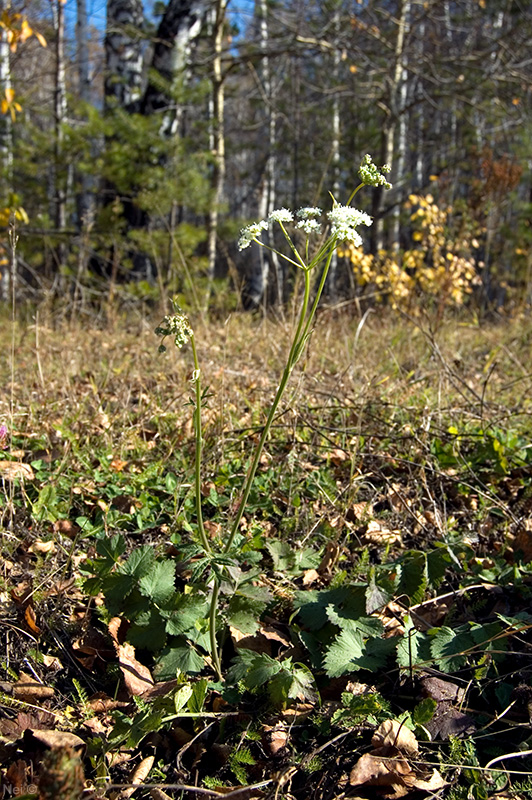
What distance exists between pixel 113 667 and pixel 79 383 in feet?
6.17

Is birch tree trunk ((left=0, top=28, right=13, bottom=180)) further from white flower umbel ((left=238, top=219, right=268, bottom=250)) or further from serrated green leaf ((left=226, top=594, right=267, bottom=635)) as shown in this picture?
serrated green leaf ((left=226, top=594, right=267, bottom=635))

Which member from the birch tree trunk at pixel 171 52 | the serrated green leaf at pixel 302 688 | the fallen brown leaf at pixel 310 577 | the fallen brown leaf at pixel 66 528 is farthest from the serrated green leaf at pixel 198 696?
the birch tree trunk at pixel 171 52

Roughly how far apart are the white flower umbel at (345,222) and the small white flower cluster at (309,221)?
5cm

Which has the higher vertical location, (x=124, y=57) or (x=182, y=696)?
(x=124, y=57)

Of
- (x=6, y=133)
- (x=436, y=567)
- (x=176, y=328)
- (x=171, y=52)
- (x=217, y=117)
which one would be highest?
(x=171, y=52)

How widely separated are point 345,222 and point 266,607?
1074mm

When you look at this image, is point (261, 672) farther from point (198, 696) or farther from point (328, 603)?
point (328, 603)

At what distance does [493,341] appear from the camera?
4988 mm

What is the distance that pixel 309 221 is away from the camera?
4.37ft

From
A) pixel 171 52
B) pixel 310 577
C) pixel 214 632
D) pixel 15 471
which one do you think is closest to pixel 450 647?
pixel 310 577

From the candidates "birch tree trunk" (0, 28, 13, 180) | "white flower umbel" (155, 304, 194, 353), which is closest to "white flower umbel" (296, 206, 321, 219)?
"white flower umbel" (155, 304, 194, 353)

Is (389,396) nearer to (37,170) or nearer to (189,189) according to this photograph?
(189,189)

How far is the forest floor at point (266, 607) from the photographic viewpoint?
1402 millimetres

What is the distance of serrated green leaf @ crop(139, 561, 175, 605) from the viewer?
154cm
